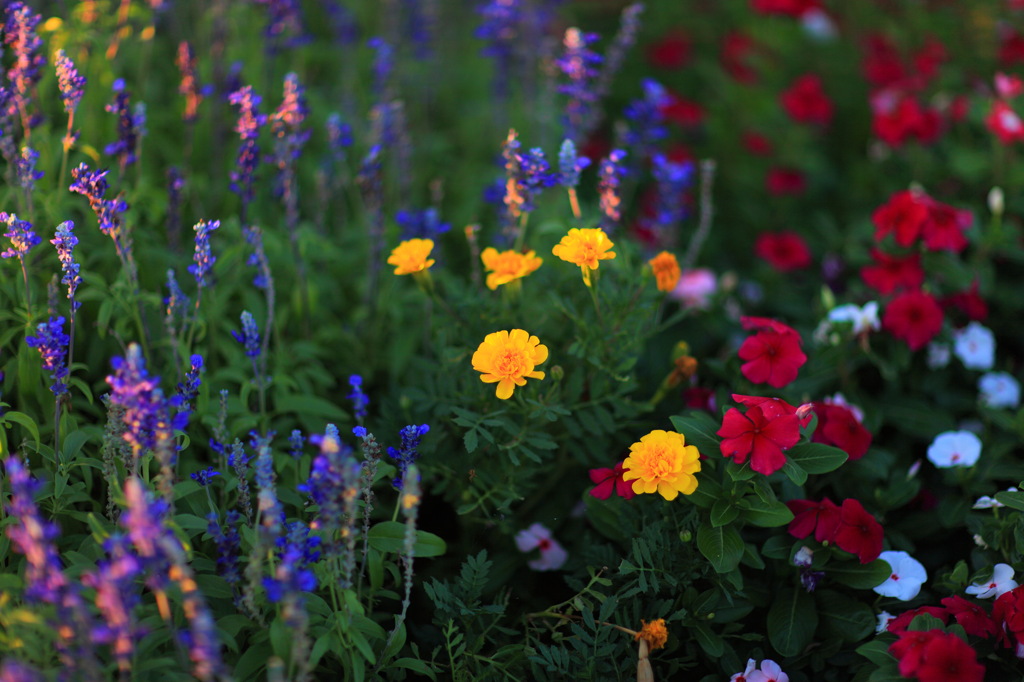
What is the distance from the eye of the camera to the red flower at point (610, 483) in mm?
1959

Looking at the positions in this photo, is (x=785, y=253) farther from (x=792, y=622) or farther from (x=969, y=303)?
(x=792, y=622)

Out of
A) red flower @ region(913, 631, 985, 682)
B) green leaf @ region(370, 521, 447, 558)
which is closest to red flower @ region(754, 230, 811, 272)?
A: red flower @ region(913, 631, 985, 682)

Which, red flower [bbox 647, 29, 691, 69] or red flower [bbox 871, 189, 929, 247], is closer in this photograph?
red flower [bbox 871, 189, 929, 247]

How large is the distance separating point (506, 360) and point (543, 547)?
676 millimetres

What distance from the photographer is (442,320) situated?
2443mm

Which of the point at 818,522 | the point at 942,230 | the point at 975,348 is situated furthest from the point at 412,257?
the point at 975,348

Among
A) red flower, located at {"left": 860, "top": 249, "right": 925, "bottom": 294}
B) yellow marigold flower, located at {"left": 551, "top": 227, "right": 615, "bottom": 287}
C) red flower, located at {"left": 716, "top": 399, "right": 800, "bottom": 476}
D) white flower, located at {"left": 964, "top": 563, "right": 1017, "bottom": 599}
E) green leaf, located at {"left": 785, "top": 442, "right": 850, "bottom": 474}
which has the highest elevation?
yellow marigold flower, located at {"left": 551, "top": 227, "right": 615, "bottom": 287}

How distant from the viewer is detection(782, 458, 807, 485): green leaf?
1.88 m

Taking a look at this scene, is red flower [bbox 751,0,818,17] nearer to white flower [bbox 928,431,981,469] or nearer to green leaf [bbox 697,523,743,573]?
white flower [bbox 928,431,981,469]

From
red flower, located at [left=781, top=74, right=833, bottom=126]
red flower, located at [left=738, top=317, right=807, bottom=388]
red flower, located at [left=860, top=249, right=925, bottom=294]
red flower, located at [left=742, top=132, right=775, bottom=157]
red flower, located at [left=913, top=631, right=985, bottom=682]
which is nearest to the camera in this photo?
red flower, located at [left=913, top=631, right=985, bottom=682]

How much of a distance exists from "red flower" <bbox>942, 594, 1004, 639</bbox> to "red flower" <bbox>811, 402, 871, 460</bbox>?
0.44 meters

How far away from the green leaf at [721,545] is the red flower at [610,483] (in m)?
0.20

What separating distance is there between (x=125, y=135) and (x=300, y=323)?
2.56 feet

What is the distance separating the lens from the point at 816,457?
1.97 m
